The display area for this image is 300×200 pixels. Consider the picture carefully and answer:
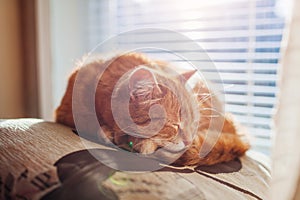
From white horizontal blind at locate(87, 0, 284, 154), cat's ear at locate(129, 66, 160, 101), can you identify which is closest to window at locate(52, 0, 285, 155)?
white horizontal blind at locate(87, 0, 284, 154)

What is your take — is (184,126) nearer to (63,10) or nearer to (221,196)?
(221,196)

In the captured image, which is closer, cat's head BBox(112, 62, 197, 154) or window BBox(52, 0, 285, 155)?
cat's head BBox(112, 62, 197, 154)

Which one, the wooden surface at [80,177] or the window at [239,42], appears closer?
the wooden surface at [80,177]

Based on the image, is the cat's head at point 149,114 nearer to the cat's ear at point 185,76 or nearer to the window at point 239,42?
the cat's ear at point 185,76

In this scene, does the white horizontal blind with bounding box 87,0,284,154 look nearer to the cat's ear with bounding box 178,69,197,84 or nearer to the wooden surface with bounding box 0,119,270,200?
the cat's ear with bounding box 178,69,197,84

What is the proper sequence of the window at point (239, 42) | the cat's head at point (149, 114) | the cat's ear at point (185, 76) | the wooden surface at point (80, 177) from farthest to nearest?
the window at point (239, 42), the cat's ear at point (185, 76), the cat's head at point (149, 114), the wooden surface at point (80, 177)

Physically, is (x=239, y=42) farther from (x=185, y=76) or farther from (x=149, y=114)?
(x=149, y=114)

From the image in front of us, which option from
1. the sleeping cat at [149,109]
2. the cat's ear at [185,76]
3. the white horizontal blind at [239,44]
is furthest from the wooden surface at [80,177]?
the white horizontal blind at [239,44]

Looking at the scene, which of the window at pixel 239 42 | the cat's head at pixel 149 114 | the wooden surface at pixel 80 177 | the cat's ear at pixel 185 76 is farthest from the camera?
the window at pixel 239 42
